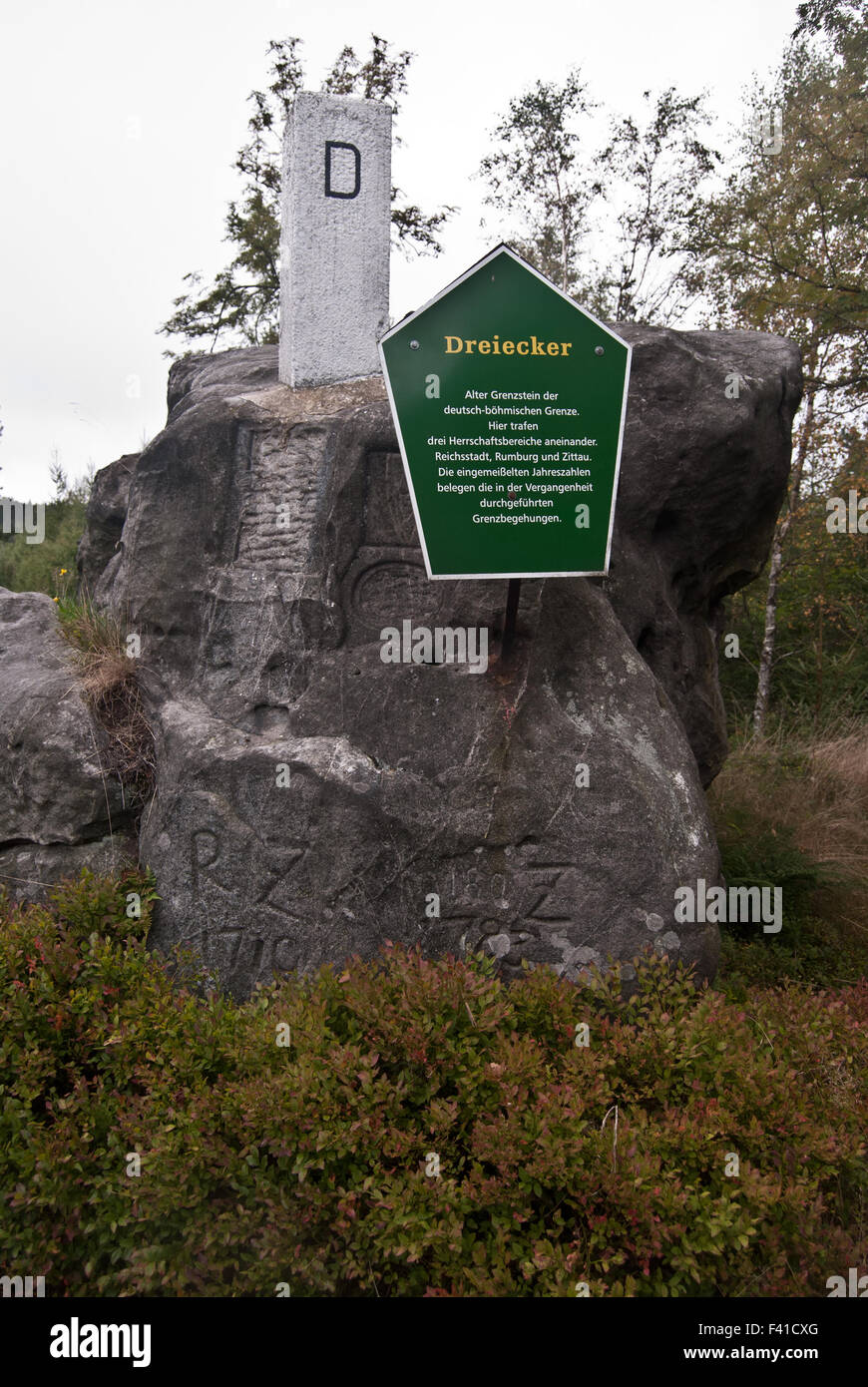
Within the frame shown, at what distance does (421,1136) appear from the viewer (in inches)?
143

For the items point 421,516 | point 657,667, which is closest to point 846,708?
point 657,667

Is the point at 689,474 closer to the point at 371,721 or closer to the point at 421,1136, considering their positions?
the point at 371,721

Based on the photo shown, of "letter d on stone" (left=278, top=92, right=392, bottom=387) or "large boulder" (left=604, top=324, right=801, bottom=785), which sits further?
"large boulder" (left=604, top=324, right=801, bottom=785)

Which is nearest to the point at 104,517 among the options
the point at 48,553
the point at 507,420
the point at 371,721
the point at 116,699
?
the point at 116,699

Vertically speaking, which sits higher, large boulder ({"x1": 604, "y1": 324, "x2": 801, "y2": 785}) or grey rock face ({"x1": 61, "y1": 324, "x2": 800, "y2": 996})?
large boulder ({"x1": 604, "y1": 324, "x2": 801, "y2": 785})

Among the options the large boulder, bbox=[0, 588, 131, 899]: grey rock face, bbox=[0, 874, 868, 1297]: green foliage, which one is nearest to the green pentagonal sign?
the large boulder

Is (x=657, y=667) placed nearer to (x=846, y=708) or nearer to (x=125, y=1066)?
(x=125, y=1066)

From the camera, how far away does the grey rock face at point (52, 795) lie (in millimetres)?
5336

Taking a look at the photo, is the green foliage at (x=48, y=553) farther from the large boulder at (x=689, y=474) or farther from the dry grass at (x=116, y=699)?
the large boulder at (x=689, y=474)

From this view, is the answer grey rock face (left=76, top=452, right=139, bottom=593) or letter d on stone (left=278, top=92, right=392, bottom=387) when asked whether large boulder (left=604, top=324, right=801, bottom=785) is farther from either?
grey rock face (left=76, top=452, right=139, bottom=593)

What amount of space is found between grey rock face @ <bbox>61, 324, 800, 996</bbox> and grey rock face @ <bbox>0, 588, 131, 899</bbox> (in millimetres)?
398

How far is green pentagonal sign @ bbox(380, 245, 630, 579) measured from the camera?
173 inches

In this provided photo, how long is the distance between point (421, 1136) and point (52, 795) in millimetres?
2787
